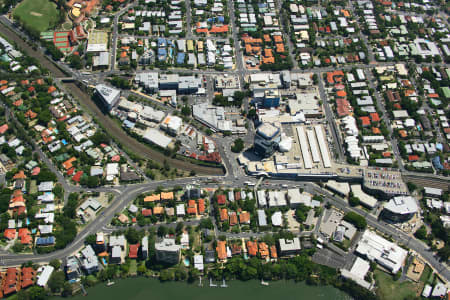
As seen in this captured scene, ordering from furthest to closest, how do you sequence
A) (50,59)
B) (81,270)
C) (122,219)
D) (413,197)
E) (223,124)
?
1. (50,59)
2. (223,124)
3. (413,197)
4. (122,219)
5. (81,270)

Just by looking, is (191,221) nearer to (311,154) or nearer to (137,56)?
(311,154)

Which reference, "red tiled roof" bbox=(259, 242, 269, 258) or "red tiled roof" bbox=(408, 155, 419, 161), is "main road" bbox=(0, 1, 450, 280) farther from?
"red tiled roof" bbox=(408, 155, 419, 161)

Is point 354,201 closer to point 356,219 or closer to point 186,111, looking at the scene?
point 356,219

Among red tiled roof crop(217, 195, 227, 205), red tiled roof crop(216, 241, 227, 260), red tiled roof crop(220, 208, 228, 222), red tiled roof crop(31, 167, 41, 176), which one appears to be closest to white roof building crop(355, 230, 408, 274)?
red tiled roof crop(216, 241, 227, 260)

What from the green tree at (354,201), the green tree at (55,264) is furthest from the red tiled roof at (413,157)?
the green tree at (55,264)

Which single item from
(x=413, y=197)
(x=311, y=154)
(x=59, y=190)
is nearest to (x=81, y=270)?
(x=59, y=190)

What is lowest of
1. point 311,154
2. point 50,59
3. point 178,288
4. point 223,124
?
point 178,288
